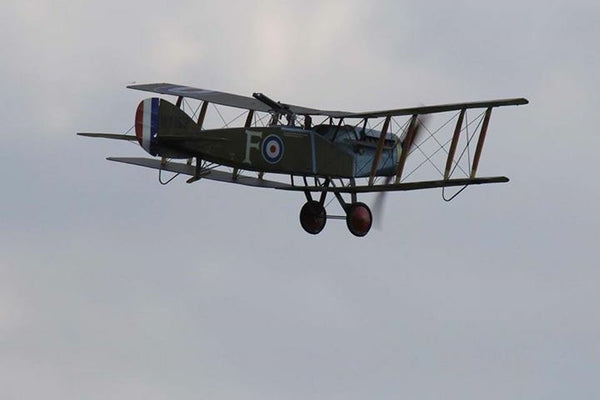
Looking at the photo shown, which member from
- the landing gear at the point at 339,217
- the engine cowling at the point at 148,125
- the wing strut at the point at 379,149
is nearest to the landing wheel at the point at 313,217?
the landing gear at the point at 339,217

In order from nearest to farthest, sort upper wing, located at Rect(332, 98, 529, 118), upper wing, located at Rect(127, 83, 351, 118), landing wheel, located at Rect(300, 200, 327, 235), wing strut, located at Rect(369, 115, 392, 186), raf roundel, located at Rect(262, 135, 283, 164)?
raf roundel, located at Rect(262, 135, 283, 164) → upper wing, located at Rect(332, 98, 529, 118) → wing strut, located at Rect(369, 115, 392, 186) → upper wing, located at Rect(127, 83, 351, 118) → landing wheel, located at Rect(300, 200, 327, 235)

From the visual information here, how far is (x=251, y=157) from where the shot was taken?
4875 cm

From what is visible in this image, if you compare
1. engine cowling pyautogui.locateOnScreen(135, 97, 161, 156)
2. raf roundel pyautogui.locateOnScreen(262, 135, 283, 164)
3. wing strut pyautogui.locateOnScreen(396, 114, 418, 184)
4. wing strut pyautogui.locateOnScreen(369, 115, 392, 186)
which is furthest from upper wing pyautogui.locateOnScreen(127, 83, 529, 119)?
engine cowling pyautogui.locateOnScreen(135, 97, 161, 156)

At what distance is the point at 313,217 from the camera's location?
50.7 meters

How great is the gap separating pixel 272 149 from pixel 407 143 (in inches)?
131

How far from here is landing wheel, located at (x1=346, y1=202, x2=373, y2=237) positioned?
1976 inches

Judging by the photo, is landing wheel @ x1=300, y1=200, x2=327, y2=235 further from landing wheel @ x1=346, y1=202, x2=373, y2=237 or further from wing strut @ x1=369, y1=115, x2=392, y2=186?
wing strut @ x1=369, y1=115, x2=392, y2=186

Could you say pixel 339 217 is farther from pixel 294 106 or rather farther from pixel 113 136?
pixel 113 136

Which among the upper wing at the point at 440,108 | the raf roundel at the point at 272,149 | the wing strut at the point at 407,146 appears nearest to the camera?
the raf roundel at the point at 272,149

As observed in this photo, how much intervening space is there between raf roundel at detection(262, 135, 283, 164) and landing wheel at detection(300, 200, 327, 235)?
6.56 feet

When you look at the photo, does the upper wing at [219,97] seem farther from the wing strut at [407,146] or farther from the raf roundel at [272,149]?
the wing strut at [407,146]

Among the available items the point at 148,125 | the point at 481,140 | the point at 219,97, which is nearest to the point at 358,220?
the point at 481,140

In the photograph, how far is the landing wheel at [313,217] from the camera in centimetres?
5069

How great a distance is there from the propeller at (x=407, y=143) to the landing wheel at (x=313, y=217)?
110 centimetres
